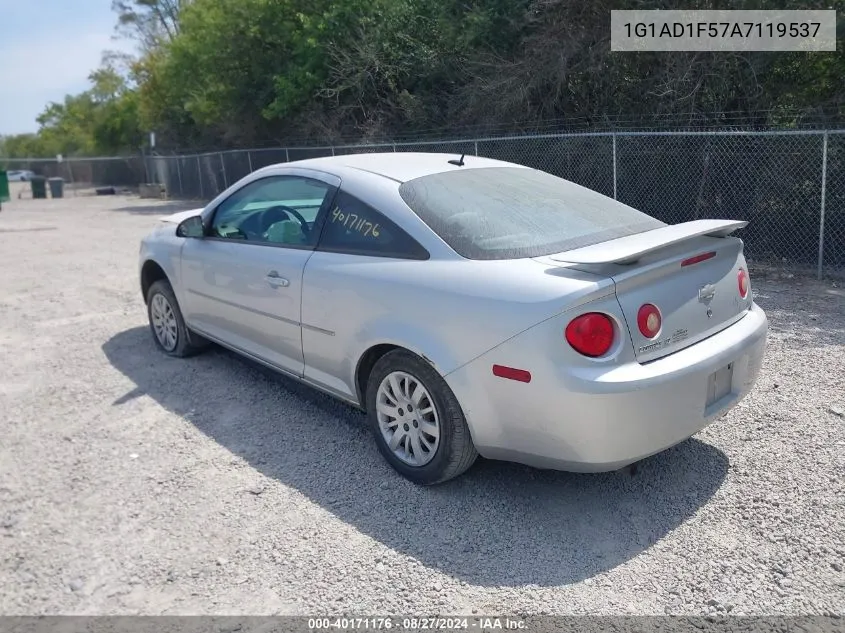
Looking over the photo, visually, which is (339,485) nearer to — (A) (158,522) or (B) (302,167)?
(A) (158,522)

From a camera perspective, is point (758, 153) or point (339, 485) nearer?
point (339, 485)

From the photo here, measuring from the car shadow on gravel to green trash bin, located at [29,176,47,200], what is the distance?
29.6 m

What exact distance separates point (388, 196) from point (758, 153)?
282 inches

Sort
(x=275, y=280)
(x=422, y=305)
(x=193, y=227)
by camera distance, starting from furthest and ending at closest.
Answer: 1. (x=193, y=227)
2. (x=275, y=280)
3. (x=422, y=305)

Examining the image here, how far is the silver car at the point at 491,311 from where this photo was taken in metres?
3.21

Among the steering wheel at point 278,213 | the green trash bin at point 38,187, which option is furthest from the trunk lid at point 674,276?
the green trash bin at point 38,187

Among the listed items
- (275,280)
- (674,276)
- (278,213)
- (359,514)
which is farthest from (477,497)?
(278,213)

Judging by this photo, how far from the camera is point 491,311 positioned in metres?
3.33

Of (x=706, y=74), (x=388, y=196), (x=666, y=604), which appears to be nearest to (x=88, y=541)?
(x=388, y=196)

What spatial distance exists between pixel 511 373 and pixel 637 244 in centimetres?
88

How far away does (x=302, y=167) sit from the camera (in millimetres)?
4750

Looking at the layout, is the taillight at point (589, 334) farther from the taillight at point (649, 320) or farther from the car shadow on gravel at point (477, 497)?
the car shadow on gravel at point (477, 497)

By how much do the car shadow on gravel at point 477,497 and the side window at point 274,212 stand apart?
1.16m

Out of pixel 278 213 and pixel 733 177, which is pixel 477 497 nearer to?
pixel 278 213
